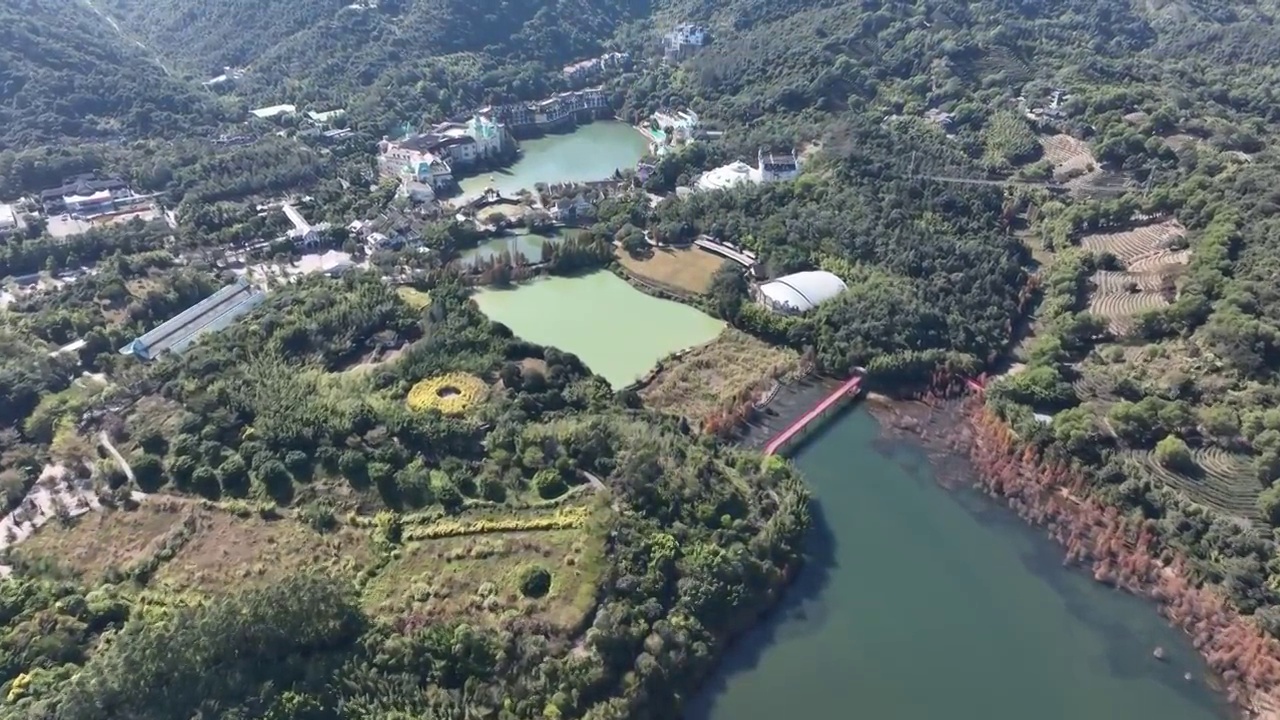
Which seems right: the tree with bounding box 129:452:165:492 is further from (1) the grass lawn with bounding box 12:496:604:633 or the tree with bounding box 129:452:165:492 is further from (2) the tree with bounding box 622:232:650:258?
(2) the tree with bounding box 622:232:650:258

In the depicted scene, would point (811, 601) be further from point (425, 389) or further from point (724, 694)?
point (425, 389)

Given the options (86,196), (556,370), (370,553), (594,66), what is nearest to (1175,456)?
(556,370)

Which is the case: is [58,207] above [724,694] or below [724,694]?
above

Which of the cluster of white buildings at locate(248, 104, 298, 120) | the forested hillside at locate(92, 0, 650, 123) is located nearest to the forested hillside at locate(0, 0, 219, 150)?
the cluster of white buildings at locate(248, 104, 298, 120)

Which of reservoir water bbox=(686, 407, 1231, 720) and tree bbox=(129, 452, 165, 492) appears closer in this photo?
reservoir water bbox=(686, 407, 1231, 720)

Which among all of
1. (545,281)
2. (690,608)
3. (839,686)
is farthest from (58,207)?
(839,686)

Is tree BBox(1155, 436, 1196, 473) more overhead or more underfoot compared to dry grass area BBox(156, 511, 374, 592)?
more underfoot

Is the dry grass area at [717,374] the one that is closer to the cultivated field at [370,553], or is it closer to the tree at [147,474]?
the cultivated field at [370,553]
